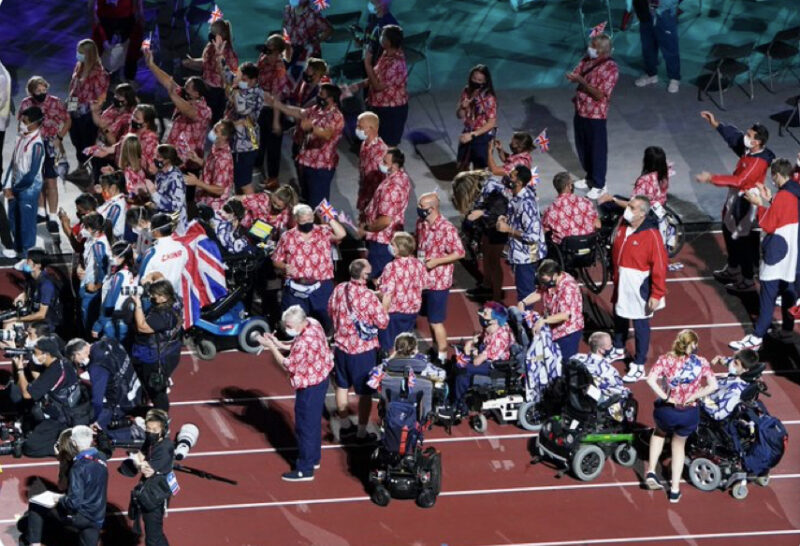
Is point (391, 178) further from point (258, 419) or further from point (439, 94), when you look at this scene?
point (439, 94)

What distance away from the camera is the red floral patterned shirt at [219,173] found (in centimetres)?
1577

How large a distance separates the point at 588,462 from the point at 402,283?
7.08 ft

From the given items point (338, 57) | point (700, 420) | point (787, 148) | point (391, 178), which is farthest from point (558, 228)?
point (338, 57)

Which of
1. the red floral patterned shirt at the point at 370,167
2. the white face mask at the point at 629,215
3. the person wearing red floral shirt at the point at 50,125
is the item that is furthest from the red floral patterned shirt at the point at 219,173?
the white face mask at the point at 629,215

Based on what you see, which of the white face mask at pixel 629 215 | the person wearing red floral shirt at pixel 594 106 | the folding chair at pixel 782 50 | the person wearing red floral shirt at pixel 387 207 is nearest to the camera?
the white face mask at pixel 629 215

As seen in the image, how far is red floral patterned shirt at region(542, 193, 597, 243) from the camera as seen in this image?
1503cm

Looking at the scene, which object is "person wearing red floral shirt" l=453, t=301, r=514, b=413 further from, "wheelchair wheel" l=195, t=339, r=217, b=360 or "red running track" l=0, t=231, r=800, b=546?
"wheelchair wheel" l=195, t=339, r=217, b=360

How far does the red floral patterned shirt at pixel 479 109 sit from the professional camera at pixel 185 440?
517 centimetres

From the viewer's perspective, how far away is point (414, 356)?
502 inches

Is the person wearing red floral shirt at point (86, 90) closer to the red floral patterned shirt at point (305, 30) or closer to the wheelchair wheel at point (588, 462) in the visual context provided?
Result: the red floral patterned shirt at point (305, 30)

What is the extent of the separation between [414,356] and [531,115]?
24.8 ft

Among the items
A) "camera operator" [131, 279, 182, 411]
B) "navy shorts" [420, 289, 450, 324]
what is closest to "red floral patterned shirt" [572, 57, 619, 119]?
"navy shorts" [420, 289, 450, 324]

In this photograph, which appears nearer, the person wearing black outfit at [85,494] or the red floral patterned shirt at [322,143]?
the person wearing black outfit at [85,494]

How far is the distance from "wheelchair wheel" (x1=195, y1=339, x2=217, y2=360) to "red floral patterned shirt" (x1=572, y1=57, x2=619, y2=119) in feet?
15.8
